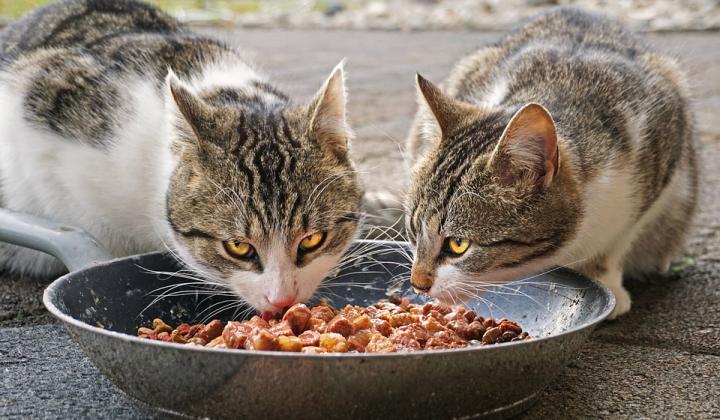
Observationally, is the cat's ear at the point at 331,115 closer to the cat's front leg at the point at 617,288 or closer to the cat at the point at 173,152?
the cat at the point at 173,152

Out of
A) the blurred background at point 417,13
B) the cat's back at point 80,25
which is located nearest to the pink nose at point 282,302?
the cat's back at point 80,25

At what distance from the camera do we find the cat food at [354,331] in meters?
1.78

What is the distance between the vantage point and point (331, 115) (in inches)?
96.4

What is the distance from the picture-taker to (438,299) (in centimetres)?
219

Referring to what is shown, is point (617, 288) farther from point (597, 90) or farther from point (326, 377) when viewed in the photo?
point (326, 377)

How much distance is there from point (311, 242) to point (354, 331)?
1.39 ft

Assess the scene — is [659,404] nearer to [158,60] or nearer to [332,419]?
[332,419]

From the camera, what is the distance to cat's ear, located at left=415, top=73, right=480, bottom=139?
231 centimetres

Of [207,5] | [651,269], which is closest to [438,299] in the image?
[651,269]

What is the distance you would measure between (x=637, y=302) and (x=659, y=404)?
864mm

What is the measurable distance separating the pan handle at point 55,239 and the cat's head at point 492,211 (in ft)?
2.75

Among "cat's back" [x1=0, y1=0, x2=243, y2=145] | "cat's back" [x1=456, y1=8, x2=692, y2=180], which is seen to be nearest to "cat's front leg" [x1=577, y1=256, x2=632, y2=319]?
"cat's back" [x1=456, y1=8, x2=692, y2=180]

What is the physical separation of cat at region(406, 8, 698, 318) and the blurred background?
6979 mm

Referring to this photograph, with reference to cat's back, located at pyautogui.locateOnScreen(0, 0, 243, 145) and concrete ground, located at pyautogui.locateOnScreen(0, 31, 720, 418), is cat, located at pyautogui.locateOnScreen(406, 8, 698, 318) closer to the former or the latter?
concrete ground, located at pyautogui.locateOnScreen(0, 31, 720, 418)
